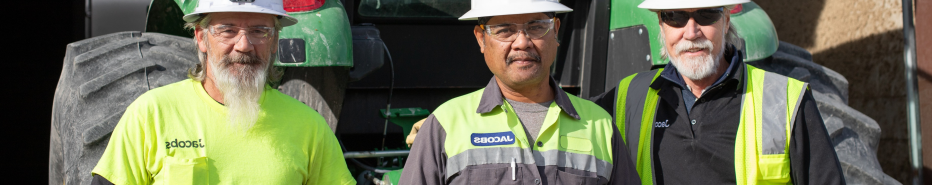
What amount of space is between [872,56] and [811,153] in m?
4.12

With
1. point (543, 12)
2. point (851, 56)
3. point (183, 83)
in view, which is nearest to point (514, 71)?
point (543, 12)

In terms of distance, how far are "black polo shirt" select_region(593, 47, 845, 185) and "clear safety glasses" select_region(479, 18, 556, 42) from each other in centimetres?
66

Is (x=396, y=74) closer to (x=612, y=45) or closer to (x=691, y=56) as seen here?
(x=612, y=45)

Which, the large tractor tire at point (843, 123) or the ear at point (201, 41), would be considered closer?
the ear at point (201, 41)

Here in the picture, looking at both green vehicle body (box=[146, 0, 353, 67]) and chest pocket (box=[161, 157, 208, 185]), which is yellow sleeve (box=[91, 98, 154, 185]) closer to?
chest pocket (box=[161, 157, 208, 185])

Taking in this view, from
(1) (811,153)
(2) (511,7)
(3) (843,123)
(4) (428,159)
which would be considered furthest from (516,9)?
(3) (843,123)

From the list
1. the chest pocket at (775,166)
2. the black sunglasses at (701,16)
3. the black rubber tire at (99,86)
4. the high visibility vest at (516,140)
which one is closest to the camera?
the high visibility vest at (516,140)

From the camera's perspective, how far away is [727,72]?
2613 mm

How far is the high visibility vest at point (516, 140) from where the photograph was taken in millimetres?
2086

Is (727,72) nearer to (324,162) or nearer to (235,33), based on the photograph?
(324,162)

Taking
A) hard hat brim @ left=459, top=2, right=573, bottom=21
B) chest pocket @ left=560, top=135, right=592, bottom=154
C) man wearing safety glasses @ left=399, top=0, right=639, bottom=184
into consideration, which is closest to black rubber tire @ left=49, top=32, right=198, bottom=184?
man wearing safety glasses @ left=399, top=0, right=639, bottom=184

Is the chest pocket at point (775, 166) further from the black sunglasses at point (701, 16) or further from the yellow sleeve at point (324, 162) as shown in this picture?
the yellow sleeve at point (324, 162)

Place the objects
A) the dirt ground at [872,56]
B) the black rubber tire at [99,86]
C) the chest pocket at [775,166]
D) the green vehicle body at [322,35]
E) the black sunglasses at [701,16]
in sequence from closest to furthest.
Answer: the chest pocket at [775,166] → the black rubber tire at [99,86] → the black sunglasses at [701,16] → the green vehicle body at [322,35] → the dirt ground at [872,56]

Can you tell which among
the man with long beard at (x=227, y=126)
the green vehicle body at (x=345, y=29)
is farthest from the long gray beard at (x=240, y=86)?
the green vehicle body at (x=345, y=29)
